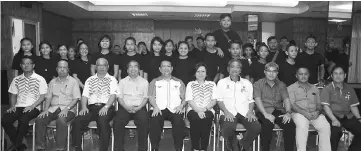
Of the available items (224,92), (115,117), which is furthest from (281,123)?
(115,117)

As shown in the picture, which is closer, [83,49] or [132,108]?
[132,108]

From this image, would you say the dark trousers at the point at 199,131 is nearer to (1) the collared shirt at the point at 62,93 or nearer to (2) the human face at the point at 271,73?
(2) the human face at the point at 271,73

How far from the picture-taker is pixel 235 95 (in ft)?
13.0

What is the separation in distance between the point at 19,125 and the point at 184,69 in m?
2.07

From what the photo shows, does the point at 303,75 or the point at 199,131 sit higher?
the point at 303,75

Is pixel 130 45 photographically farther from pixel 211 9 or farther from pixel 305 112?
pixel 211 9

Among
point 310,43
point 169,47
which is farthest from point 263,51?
point 169,47

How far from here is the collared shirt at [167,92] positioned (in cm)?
403

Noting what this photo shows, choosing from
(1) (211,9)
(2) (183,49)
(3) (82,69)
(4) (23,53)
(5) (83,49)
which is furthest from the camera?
(1) (211,9)

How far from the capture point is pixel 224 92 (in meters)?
3.97

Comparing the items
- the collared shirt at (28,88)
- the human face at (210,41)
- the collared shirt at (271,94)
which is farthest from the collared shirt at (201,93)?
the collared shirt at (28,88)

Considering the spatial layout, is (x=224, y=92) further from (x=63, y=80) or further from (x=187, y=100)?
(x=63, y=80)

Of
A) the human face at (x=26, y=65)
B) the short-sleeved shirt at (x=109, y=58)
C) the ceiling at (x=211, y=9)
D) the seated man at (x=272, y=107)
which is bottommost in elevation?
the seated man at (x=272, y=107)

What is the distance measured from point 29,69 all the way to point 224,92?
239cm
